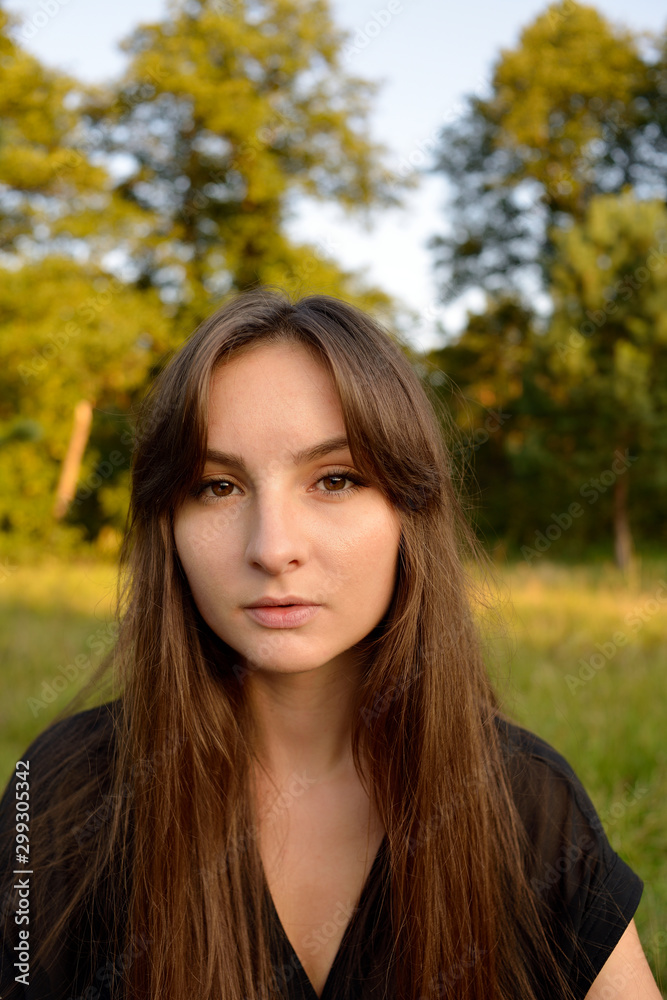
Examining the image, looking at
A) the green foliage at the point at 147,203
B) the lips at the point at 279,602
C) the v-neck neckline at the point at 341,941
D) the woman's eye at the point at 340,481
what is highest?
the green foliage at the point at 147,203

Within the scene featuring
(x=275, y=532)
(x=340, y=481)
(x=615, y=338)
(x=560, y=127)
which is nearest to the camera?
(x=275, y=532)

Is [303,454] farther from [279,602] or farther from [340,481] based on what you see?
[279,602]

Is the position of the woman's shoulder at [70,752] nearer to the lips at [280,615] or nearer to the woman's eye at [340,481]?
the lips at [280,615]

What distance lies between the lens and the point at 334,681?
1.69m

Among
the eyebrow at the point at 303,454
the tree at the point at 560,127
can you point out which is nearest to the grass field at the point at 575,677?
the eyebrow at the point at 303,454

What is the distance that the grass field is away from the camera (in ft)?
8.29

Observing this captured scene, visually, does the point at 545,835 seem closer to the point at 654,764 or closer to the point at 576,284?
the point at 654,764

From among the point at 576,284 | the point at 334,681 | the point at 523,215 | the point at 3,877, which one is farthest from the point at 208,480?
the point at 523,215

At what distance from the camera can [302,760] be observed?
68.2 inches

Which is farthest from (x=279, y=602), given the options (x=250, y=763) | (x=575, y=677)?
(x=575, y=677)

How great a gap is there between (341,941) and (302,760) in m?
0.38

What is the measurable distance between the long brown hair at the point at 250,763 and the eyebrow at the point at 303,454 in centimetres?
2

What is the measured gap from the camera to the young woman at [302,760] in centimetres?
145

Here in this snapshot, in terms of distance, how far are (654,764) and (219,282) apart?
16.4 meters
